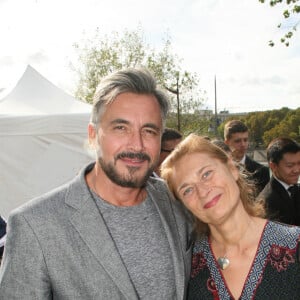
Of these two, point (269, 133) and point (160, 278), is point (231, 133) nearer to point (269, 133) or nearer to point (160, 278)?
point (160, 278)

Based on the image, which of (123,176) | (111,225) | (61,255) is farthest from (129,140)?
(61,255)

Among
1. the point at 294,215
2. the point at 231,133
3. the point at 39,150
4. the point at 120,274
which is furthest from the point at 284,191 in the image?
the point at 39,150

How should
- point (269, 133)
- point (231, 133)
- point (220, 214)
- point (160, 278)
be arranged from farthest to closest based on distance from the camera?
point (269, 133)
point (231, 133)
point (220, 214)
point (160, 278)

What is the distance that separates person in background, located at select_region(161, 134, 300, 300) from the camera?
6.46 feet

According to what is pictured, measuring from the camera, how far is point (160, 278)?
6.30 ft

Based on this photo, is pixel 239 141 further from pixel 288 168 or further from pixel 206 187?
pixel 206 187

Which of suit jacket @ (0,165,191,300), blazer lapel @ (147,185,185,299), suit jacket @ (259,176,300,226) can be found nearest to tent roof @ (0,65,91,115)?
suit jacket @ (259,176,300,226)

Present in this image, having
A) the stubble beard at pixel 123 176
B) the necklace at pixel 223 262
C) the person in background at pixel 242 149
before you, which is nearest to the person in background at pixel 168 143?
the person in background at pixel 242 149

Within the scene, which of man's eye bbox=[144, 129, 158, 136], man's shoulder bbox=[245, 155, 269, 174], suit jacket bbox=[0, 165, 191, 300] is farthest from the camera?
man's shoulder bbox=[245, 155, 269, 174]

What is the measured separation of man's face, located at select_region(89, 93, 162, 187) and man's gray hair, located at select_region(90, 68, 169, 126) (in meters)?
0.03

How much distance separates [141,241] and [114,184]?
312 millimetres

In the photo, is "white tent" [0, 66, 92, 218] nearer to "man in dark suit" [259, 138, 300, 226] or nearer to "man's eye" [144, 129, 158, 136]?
"man in dark suit" [259, 138, 300, 226]

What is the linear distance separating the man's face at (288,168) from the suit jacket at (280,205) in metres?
0.09

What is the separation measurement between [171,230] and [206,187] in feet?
0.97
